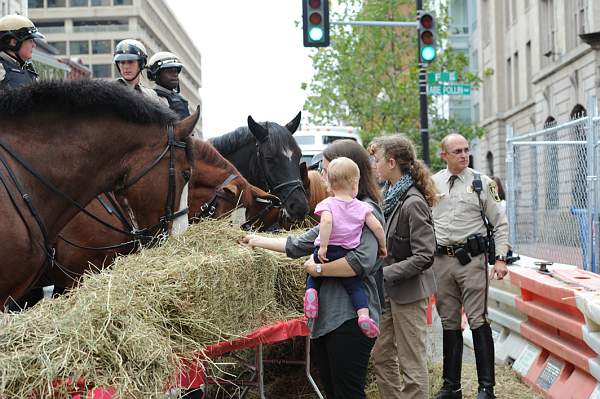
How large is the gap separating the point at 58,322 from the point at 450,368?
14.7ft

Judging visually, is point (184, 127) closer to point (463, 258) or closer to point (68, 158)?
point (68, 158)

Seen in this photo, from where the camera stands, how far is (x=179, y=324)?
4742mm

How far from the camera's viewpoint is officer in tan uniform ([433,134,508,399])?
7.67 metres

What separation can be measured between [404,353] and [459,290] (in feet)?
Result: 5.23

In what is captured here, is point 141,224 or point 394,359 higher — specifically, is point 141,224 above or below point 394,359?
above

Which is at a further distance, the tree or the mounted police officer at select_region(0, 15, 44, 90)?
the tree

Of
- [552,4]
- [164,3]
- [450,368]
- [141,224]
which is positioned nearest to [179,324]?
[141,224]

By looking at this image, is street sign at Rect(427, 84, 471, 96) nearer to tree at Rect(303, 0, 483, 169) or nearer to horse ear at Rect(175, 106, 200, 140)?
horse ear at Rect(175, 106, 200, 140)

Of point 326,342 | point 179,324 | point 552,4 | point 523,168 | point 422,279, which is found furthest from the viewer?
point 552,4

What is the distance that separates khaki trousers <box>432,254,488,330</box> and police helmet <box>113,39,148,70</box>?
3.35 m

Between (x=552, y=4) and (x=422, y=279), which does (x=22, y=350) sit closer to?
(x=422, y=279)

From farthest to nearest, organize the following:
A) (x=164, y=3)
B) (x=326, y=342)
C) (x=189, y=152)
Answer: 1. (x=164, y=3)
2. (x=189, y=152)
3. (x=326, y=342)

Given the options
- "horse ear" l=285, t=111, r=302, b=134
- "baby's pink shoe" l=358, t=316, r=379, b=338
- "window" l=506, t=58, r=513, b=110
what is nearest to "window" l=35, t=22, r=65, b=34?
"window" l=506, t=58, r=513, b=110

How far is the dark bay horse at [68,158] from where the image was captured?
509 centimetres
